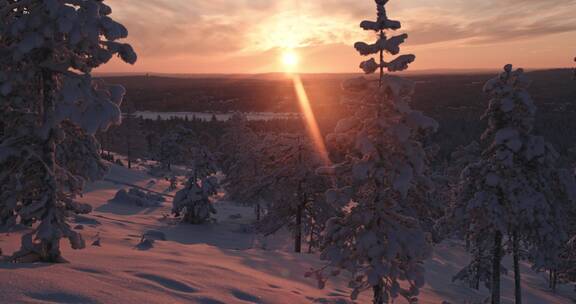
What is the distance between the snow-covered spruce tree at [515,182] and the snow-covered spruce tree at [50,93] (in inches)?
540

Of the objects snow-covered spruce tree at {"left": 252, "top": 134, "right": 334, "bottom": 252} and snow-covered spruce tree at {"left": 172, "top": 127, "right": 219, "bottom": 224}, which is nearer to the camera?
snow-covered spruce tree at {"left": 252, "top": 134, "right": 334, "bottom": 252}

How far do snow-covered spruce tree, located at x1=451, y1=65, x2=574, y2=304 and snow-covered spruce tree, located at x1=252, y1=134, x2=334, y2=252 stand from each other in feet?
28.4

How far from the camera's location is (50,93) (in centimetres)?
959

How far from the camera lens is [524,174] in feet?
55.3

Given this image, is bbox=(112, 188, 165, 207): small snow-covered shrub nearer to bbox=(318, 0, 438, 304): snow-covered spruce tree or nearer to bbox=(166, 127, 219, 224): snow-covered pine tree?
bbox=(166, 127, 219, 224): snow-covered pine tree

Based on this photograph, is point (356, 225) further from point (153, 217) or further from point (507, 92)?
point (153, 217)

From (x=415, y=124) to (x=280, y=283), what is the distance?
675 cm

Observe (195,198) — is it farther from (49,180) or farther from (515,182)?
(49,180)

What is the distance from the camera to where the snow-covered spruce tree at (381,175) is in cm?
898

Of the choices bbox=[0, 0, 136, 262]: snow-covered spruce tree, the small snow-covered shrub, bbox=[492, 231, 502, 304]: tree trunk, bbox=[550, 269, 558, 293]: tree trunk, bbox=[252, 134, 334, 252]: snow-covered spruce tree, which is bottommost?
bbox=[550, 269, 558, 293]: tree trunk

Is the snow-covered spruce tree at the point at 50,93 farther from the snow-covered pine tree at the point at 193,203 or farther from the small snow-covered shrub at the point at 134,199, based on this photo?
the small snow-covered shrub at the point at 134,199

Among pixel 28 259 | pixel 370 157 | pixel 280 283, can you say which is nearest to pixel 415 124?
pixel 370 157

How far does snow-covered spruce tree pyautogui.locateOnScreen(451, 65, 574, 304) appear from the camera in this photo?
1630 centimetres

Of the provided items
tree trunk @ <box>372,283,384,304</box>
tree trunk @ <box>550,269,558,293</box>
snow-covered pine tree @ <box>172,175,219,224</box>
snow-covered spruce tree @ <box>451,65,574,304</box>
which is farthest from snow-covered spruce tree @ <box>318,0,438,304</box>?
tree trunk @ <box>550,269,558,293</box>
